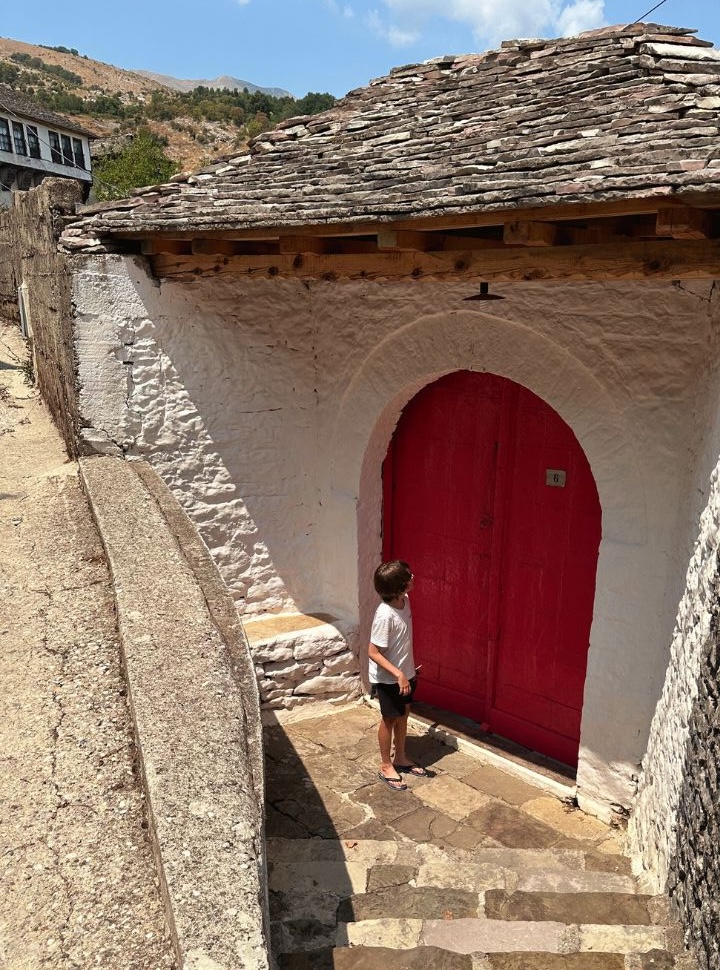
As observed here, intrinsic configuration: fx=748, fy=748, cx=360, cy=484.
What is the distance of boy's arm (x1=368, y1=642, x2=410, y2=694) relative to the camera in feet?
14.3

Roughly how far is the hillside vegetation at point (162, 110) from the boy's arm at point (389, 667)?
44.7 metres

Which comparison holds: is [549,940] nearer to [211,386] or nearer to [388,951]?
[388,951]

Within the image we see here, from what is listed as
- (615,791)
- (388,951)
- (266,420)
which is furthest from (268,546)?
(388,951)

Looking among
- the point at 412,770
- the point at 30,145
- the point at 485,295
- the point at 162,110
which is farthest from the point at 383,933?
the point at 162,110

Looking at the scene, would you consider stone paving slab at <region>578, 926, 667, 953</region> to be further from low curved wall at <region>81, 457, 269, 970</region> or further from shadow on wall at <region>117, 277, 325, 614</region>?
shadow on wall at <region>117, 277, 325, 614</region>

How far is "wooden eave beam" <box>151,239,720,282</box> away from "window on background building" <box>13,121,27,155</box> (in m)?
35.6

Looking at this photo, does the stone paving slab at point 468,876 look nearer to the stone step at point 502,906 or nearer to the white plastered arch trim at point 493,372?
the stone step at point 502,906

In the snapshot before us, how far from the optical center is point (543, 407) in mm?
4809

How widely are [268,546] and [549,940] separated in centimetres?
348

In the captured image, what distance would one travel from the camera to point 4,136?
3344 centimetres

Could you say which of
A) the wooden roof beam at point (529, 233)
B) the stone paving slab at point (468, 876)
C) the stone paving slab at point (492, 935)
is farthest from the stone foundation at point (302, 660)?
the wooden roof beam at point (529, 233)

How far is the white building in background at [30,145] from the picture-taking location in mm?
32969

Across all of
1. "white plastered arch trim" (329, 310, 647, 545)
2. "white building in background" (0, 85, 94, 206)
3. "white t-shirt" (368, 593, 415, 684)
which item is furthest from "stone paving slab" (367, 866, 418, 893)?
"white building in background" (0, 85, 94, 206)

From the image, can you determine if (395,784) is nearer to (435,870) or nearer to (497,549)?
(435,870)
